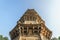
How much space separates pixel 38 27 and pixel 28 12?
507 centimetres

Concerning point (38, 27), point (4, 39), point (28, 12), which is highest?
point (28, 12)

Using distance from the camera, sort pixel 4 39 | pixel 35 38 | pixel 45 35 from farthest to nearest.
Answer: pixel 4 39 → pixel 45 35 → pixel 35 38

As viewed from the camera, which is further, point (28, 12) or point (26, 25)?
point (28, 12)

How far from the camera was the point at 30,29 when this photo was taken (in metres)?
37.7

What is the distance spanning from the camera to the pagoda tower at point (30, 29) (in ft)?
122

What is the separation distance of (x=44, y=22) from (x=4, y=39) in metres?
46.3

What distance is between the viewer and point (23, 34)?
37.2 metres

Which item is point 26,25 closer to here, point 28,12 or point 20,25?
point 20,25

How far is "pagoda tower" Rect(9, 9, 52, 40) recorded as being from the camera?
122 feet

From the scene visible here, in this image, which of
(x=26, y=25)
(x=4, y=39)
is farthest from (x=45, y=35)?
(x=4, y=39)

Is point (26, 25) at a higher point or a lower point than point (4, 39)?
higher

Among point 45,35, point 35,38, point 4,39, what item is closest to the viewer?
point 35,38

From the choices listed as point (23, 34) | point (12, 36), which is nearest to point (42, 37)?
point (23, 34)

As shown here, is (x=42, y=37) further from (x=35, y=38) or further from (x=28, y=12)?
(x=28, y=12)
